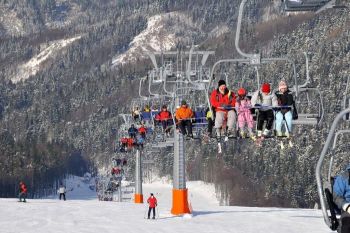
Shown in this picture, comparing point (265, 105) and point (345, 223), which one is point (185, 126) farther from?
point (345, 223)

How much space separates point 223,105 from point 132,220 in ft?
34.7

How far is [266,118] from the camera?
15031mm

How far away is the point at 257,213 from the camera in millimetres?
27250

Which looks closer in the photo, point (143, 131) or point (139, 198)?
point (143, 131)

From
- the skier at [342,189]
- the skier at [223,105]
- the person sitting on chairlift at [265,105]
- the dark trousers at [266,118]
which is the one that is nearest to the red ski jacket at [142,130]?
the skier at [223,105]

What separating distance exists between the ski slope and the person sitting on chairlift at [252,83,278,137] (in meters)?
7.67

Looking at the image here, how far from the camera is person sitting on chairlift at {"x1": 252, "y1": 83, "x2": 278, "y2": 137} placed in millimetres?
14555

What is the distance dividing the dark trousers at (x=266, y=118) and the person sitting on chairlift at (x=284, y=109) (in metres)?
0.20

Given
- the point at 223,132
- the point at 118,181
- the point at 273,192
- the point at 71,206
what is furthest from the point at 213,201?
the point at 223,132

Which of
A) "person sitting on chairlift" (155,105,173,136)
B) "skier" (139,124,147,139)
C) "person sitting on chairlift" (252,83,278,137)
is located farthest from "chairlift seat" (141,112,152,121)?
"person sitting on chairlift" (252,83,278,137)

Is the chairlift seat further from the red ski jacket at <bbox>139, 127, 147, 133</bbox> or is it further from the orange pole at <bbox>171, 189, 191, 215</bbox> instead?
the orange pole at <bbox>171, 189, 191, 215</bbox>

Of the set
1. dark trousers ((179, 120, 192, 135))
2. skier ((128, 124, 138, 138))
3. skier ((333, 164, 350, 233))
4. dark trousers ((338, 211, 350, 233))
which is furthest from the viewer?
skier ((128, 124, 138, 138))

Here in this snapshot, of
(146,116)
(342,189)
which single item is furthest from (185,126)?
(146,116)

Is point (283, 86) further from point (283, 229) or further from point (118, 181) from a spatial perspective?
point (118, 181)
